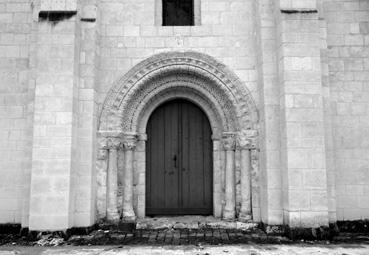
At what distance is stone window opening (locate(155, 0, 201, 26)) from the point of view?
697 cm

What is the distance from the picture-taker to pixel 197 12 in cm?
698

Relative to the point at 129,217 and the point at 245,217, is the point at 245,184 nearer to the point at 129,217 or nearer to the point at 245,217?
the point at 245,217

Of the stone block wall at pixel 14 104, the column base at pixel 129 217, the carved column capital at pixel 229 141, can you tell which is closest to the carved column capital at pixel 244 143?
the carved column capital at pixel 229 141

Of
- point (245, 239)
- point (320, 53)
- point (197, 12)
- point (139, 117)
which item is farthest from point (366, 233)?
point (197, 12)

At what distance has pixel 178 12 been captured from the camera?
7.08m

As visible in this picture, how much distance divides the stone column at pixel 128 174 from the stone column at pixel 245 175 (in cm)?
209

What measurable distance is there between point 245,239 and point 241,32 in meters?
3.97

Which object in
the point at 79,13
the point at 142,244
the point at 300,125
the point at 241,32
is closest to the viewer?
the point at 142,244

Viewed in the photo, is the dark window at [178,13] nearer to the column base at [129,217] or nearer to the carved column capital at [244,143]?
the carved column capital at [244,143]

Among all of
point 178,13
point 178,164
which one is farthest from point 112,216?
point 178,13

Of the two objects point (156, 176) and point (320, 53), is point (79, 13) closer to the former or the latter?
point (156, 176)

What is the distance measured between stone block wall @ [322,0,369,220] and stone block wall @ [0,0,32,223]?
19.4ft

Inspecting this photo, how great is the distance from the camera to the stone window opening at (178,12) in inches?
274

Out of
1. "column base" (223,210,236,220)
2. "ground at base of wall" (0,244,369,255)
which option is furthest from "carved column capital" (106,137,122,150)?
"column base" (223,210,236,220)
